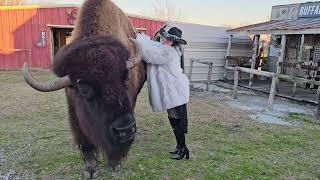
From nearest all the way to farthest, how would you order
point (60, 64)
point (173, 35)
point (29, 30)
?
point (60, 64)
point (173, 35)
point (29, 30)

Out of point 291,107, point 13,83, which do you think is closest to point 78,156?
point 291,107

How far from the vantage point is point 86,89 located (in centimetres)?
329

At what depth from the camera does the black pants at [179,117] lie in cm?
481

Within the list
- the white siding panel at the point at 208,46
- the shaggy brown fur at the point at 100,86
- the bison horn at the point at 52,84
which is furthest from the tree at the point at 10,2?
the shaggy brown fur at the point at 100,86

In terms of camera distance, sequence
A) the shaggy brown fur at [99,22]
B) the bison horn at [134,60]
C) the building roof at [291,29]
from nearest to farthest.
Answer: the bison horn at [134,60] < the shaggy brown fur at [99,22] < the building roof at [291,29]

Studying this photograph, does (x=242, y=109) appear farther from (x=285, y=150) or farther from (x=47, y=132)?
(x=47, y=132)

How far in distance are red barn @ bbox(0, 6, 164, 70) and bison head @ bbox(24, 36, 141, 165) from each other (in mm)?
14726

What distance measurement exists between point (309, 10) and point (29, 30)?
1312cm

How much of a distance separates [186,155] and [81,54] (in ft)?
8.29

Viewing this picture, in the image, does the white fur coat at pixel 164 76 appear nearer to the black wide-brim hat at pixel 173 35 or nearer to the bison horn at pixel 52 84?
the black wide-brim hat at pixel 173 35

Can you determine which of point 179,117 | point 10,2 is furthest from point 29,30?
→ point 10,2

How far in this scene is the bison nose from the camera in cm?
318

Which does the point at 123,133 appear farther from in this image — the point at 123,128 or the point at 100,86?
the point at 100,86

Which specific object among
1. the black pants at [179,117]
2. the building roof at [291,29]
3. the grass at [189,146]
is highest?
the building roof at [291,29]
